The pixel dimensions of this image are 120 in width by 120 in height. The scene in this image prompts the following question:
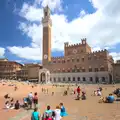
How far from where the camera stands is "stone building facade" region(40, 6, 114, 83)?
6519cm

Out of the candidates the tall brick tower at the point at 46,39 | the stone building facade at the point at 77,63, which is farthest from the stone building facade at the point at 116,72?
the tall brick tower at the point at 46,39

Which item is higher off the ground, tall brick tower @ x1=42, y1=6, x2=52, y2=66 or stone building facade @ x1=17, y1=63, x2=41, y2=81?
tall brick tower @ x1=42, y1=6, x2=52, y2=66

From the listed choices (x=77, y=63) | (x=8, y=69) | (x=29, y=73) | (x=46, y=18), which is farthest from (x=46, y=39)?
(x=8, y=69)

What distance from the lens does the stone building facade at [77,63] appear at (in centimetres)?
6519

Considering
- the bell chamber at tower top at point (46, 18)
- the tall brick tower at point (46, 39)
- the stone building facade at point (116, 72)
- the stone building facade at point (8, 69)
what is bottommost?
the stone building facade at point (116, 72)

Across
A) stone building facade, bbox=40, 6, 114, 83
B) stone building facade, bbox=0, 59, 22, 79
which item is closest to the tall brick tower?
stone building facade, bbox=40, 6, 114, 83

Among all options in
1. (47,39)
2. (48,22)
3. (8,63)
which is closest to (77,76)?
(47,39)

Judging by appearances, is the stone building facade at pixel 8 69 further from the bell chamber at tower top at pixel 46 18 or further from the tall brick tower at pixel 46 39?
the bell chamber at tower top at pixel 46 18

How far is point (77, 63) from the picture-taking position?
71.8 m

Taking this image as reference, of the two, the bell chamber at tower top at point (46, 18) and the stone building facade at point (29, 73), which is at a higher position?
the bell chamber at tower top at point (46, 18)

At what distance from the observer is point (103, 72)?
64.6m

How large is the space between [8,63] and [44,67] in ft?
91.5

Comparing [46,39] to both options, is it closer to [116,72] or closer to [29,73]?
[29,73]

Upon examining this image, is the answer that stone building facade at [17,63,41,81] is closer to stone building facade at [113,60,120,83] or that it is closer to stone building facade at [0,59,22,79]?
stone building facade at [0,59,22,79]
